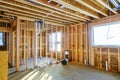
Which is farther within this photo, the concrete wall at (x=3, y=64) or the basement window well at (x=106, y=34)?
the basement window well at (x=106, y=34)

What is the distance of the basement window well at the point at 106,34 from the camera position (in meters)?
4.65

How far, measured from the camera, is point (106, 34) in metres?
4.99

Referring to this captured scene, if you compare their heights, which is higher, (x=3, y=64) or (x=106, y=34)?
(x=106, y=34)

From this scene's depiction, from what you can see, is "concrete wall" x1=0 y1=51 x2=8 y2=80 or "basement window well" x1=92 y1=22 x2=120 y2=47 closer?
"concrete wall" x1=0 y1=51 x2=8 y2=80

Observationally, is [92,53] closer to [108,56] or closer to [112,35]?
[108,56]

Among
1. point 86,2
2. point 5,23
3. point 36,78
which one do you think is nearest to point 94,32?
point 86,2

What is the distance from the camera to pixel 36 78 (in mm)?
3852

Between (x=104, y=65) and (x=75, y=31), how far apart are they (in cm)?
269

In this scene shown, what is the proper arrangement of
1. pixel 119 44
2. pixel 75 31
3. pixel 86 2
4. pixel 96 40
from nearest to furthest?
pixel 86 2, pixel 119 44, pixel 96 40, pixel 75 31

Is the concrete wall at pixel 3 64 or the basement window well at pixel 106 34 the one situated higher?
the basement window well at pixel 106 34

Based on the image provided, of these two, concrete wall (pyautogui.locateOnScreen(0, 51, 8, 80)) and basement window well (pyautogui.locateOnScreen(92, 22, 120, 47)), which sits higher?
basement window well (pyautogui.locateOnScreen(92, 22, 120, 47))

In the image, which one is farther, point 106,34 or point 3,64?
point 106,34

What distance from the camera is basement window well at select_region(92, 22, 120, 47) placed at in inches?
183

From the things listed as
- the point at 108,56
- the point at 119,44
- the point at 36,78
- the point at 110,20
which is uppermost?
the point at 110,20
